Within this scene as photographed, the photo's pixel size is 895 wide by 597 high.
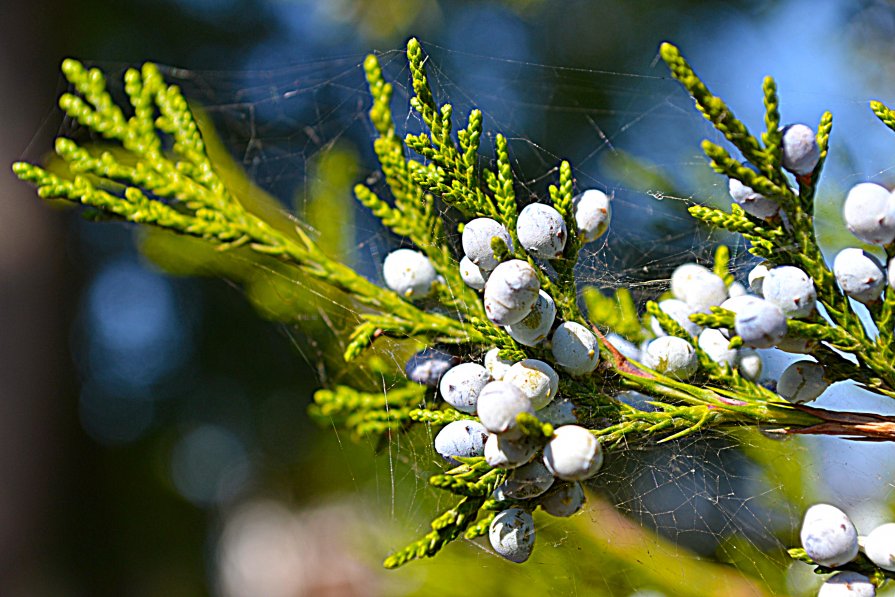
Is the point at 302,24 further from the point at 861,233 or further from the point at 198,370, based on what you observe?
the point at 861,233

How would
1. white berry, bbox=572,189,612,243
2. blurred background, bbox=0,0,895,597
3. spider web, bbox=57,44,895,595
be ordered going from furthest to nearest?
blurred background, bbox=0,0,895,597
spider web, bbox=57,44,895,595
white berry, bbox=572,189,612,243

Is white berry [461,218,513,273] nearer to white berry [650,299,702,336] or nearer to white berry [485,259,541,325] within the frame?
white berry [485,259,541,325]

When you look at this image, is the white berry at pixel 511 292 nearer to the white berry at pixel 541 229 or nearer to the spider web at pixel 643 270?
the white berry at pixel 541 229

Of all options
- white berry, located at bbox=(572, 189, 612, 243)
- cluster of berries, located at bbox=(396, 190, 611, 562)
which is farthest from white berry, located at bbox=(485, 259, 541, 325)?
white berry, located at bbox=(572, 189, 612, 243)

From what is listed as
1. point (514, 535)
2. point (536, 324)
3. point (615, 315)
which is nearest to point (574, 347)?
point (536, 324)

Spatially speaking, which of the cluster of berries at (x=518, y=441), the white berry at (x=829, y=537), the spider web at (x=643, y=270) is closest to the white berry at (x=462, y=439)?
the cluster of berries at (x=518, y=441)

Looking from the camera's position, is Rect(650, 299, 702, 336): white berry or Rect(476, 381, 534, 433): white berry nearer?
Rect(476, 381, 534, 433): white berry

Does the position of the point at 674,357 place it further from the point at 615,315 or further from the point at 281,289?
the point at 281,289
